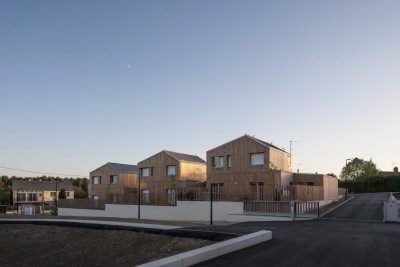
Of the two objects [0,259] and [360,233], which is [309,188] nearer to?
[360,233]

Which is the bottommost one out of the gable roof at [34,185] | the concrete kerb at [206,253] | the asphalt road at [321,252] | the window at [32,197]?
the window at [32,197]

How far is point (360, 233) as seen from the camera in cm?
1700

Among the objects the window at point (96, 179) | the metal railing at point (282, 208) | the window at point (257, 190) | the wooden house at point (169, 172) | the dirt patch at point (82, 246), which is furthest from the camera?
the window at point (96, 179)

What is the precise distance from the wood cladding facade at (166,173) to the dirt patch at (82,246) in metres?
21.2

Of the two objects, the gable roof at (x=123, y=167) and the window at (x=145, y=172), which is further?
the gable roof at (x=123, y=167)

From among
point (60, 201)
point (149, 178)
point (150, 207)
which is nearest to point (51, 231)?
point (150, 207)

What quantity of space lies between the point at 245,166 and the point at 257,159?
146 centimetres

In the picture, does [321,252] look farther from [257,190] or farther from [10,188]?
[10,188]

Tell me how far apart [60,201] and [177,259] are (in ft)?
158

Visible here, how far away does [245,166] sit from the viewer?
39.4m

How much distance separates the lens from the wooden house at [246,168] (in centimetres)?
3556

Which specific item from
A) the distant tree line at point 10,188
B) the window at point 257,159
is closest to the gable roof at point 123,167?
the distant tree line at point 10,188

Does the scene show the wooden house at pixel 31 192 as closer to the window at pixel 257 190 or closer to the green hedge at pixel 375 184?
the window at pixel 257 190

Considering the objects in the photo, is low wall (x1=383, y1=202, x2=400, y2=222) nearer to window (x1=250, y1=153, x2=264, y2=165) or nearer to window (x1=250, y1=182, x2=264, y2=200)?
window (x1=250, y1=182, x2=264, y2=200)
